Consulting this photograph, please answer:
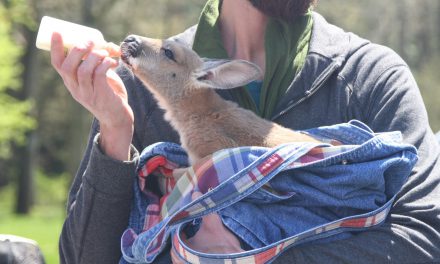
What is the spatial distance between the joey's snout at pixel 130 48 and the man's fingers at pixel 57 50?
0.60 meters

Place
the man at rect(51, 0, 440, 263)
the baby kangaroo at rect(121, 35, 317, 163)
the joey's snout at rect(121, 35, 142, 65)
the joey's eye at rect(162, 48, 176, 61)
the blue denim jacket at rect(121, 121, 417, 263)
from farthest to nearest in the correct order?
the joey's eye at rect(162, 48, 176, 61)
the joey's snout at rect(121, 35, 142, 65)
the baby kangaroo at rect(121, 35, 317, 163)
the man at rect(51, 0, 440, 263)
the blue denim jacket at rect(121, 121, 417, 263)

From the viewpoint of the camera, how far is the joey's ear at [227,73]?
3719 millimetres

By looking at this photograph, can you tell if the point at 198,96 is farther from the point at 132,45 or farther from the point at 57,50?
the point at 57,50

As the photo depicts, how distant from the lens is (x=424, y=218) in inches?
133

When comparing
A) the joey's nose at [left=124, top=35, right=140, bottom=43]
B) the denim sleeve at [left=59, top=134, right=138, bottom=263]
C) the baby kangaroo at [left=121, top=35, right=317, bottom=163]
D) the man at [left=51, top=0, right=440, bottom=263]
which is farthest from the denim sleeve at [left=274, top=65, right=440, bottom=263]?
the joey's nose at [left=124, top=35, right=140, bottom=43]

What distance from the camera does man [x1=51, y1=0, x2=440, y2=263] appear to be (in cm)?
336

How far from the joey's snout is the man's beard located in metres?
0.60

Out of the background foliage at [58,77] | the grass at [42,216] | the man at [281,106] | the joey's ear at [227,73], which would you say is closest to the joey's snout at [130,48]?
the man at [281,106]

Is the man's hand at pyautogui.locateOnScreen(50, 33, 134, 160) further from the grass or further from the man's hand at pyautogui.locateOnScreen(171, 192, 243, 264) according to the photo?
the grass

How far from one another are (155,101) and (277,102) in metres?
0.65

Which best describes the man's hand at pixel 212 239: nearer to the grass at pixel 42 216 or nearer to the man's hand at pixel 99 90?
the man's hand at pixel 99 90

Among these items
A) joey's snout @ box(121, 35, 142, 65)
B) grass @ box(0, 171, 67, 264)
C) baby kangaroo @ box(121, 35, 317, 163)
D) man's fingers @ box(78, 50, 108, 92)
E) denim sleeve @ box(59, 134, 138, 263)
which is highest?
man's fingers @ box(78, 50, 108, 92)

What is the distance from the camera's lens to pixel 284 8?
3984 millimetres

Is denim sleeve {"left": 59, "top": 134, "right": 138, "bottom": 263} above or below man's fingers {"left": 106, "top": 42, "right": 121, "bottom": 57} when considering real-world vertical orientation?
below
